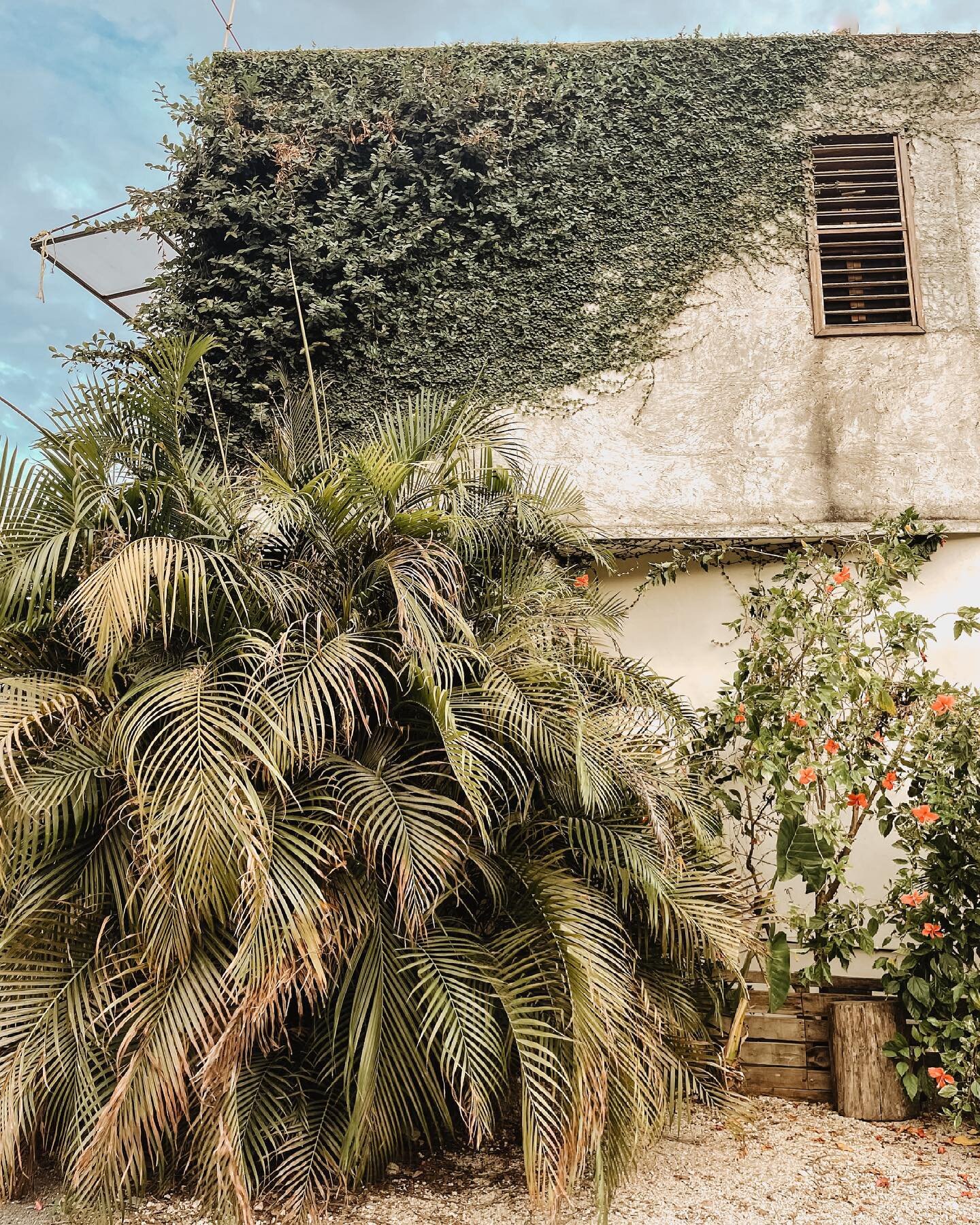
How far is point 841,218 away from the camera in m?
7.18

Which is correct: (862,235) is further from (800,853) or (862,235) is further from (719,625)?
(800,853)

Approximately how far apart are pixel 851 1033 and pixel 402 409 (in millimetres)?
5159

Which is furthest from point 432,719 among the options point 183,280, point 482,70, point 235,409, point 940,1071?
point 482,70

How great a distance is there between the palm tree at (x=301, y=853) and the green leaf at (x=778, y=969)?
281 mm

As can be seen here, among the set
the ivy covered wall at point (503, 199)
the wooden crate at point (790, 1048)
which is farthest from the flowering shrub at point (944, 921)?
the ivy covered wall at point (503, 199)

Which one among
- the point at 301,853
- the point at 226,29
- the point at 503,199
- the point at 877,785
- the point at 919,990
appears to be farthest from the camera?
the point at 226,29

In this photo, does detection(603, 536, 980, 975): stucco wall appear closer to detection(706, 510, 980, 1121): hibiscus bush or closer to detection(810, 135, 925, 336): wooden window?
detection(706, 510, 980, 1121): hibiscus bush

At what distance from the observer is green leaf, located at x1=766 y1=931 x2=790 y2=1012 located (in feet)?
14.6

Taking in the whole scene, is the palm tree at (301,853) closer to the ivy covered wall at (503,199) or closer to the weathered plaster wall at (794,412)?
the weathered plaster wall at (794,412)

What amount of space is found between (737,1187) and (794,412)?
16.3 ft

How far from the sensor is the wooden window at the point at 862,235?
6992 mm

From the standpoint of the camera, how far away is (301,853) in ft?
11.6

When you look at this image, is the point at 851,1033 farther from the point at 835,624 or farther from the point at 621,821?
the point at 835,624

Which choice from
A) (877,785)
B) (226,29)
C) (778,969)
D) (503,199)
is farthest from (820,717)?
(226,29)
